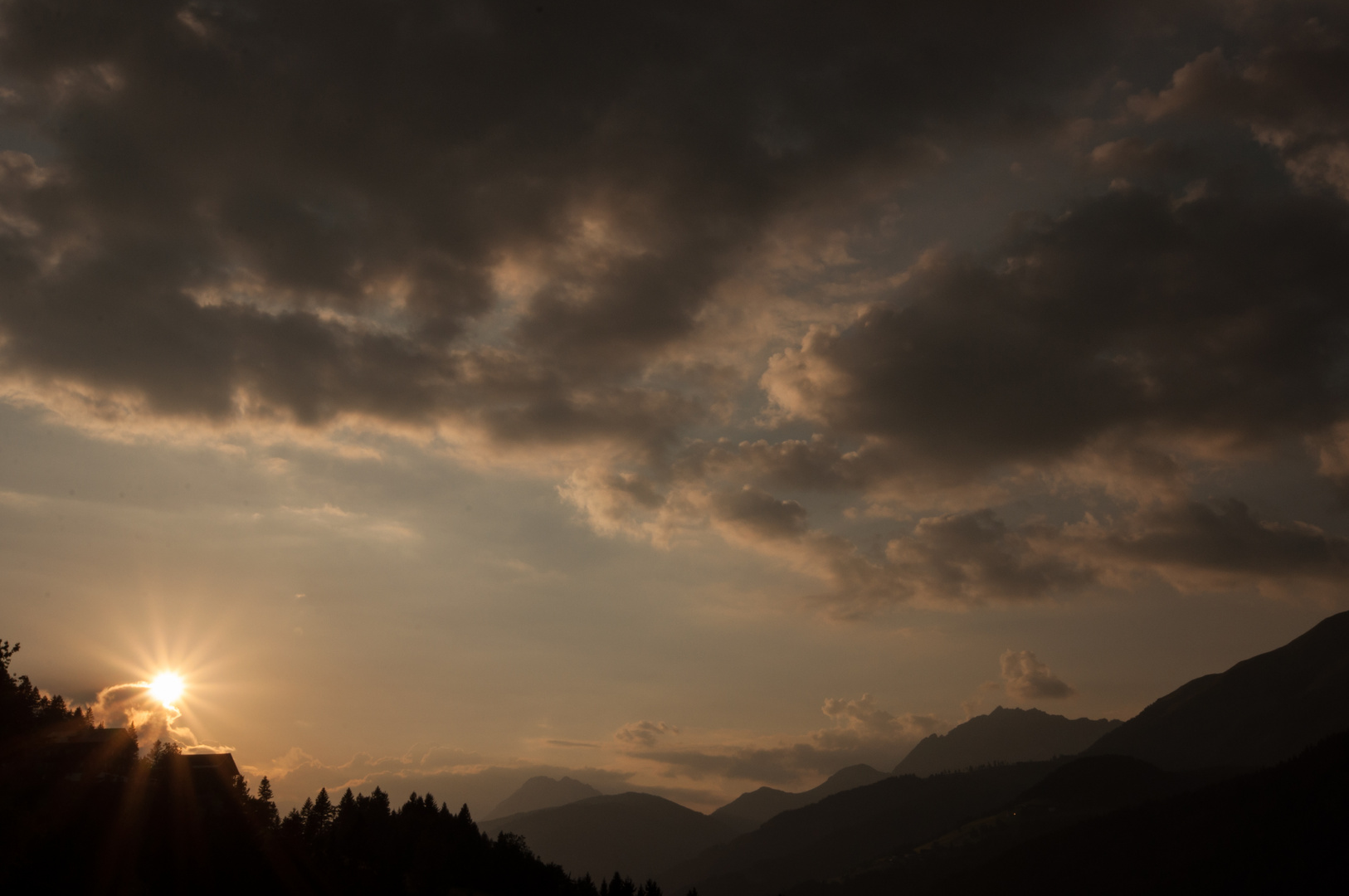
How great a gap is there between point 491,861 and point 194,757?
2850 inches

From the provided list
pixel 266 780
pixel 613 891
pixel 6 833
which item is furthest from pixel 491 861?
pixel 6 833

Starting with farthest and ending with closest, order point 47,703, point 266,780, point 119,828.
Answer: point 266,780 < point 47,703 < point 119,828

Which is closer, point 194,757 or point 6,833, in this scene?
point 6,833

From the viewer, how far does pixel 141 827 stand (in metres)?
124

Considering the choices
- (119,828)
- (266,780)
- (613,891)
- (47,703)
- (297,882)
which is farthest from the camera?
(613,891)

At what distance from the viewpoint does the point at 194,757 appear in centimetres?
14275

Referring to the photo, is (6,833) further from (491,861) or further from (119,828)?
(491,861)

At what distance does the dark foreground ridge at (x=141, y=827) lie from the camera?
111938 millimetres

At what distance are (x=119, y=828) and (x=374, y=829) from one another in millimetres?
80012

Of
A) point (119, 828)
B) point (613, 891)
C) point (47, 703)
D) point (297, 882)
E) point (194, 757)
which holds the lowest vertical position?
point (613, 891)

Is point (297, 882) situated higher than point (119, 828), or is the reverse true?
point (119, 828)

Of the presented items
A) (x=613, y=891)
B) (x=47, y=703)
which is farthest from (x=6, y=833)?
(x=613, y=891)

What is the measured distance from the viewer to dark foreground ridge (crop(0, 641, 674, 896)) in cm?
11194

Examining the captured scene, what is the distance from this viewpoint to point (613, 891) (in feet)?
617
